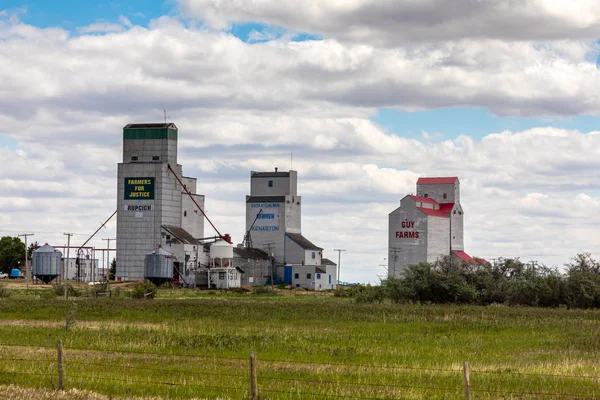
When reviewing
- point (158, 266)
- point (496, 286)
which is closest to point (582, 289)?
point (496, 286)

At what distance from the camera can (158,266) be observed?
119 m

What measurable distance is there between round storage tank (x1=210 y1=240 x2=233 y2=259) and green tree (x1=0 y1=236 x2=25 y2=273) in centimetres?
5596

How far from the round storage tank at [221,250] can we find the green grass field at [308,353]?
219ft

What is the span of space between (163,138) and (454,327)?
84.4 metres

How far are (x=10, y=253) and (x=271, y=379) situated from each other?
15088cm

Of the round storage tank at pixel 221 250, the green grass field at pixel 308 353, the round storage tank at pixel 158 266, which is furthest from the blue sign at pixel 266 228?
the green grass field at pixel 308 353

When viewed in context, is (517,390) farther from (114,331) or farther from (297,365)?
(114,331)

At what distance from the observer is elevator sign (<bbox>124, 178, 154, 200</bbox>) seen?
412 feet

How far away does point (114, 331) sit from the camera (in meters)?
43.2

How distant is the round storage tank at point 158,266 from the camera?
119 metres

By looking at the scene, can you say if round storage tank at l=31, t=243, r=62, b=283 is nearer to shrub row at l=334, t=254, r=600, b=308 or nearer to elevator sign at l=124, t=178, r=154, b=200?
elevator sign at l=124, t=178, r=154, b=200

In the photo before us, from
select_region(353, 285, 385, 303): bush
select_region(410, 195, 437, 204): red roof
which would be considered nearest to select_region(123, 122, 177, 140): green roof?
select_region(410, 195, 437, 204): red roof

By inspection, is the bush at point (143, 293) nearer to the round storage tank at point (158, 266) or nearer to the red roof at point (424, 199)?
the round storage tank at point (158, 266)

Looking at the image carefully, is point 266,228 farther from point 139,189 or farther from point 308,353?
point 308,353
